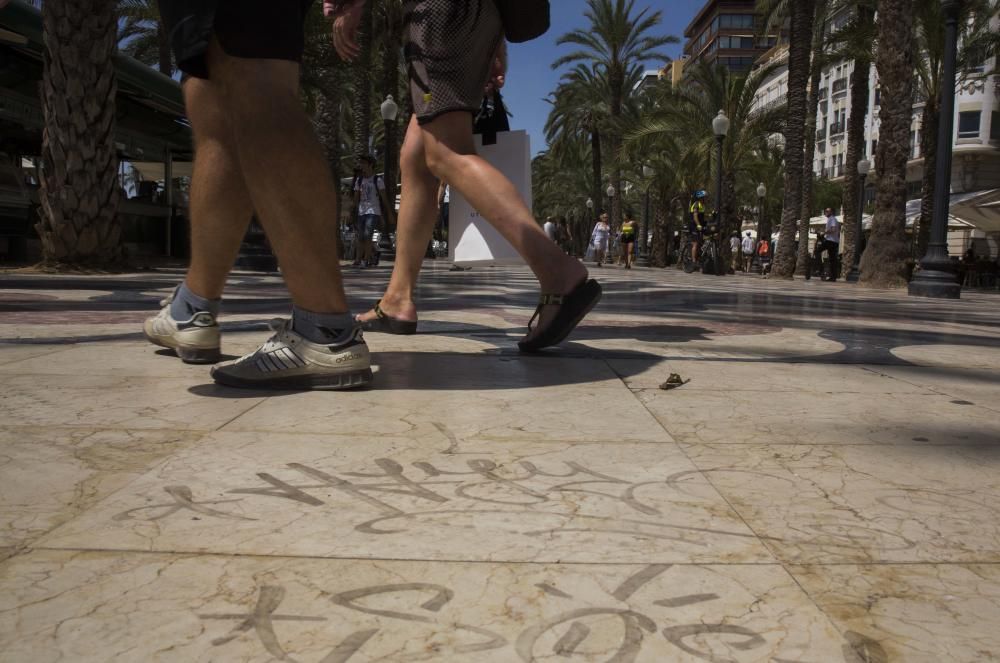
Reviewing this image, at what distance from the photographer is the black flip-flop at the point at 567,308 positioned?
2766 millimetres

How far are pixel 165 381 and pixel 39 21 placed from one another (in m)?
9.86

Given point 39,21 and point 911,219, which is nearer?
point 39,21

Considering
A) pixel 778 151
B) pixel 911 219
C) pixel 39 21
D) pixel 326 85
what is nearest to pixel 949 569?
pixel 39 21

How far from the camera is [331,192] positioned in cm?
222

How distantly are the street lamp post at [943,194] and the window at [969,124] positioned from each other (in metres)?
38.3

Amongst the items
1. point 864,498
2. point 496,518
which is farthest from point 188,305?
point 864,498

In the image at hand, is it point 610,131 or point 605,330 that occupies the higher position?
point 610,131

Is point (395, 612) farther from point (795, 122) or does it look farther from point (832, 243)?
point (795, 122)

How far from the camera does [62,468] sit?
1420 millimetres

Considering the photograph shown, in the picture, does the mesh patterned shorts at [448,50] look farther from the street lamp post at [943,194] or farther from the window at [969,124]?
the window at [969,124]

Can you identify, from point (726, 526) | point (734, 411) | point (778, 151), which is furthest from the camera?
point (778, 151)

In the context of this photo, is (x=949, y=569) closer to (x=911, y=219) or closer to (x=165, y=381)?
(x=165, y=381)

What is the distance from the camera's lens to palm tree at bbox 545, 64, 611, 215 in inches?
1533

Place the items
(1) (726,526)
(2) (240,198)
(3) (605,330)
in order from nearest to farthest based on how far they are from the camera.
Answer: (1) (726,526) → (2) (240,198) → (3) (605,330)
